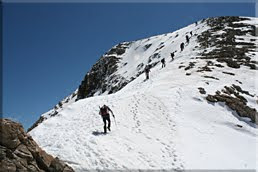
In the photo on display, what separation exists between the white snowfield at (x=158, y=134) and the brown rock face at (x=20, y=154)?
1.36m

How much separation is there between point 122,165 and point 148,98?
10.8 meters

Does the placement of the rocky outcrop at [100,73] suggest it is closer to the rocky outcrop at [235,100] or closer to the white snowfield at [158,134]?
the rocky outcrop at [235,100]

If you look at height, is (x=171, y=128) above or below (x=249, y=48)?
below

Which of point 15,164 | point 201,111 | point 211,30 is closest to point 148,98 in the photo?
point 201,111

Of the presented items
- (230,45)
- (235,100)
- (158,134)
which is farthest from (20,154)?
(230,45)

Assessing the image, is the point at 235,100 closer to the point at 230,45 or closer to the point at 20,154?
the point at 20,154

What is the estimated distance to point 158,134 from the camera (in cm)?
1599

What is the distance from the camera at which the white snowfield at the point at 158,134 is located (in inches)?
497

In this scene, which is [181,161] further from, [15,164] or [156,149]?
[15,164]

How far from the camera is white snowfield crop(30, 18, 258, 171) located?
1262cm

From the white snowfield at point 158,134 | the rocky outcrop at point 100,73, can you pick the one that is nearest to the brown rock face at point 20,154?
the white snowfield at point 158,134

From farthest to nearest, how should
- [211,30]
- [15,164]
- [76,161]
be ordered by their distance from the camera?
[211,30]
[76,161]
[15,164]

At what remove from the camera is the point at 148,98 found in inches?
874

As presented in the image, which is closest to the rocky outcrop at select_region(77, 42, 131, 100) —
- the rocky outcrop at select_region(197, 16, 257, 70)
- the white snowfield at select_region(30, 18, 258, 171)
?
the rocky outcrop at select_region(197, 16, 257, 70)
